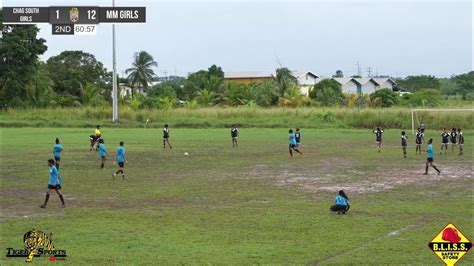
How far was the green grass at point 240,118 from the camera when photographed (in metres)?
55.7

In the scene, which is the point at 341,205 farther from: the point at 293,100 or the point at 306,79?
the point at 306,79

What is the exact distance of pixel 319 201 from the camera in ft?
67.7

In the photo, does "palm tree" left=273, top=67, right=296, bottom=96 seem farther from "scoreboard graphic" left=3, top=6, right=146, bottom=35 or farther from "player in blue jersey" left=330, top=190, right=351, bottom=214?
"player in blue jersey" left=330, top=190, right=351, bottom=214

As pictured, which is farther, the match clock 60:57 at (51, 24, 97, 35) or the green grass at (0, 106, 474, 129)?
the green grass at (0, 106, 474, 129)

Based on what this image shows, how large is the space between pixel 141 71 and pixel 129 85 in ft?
10.0

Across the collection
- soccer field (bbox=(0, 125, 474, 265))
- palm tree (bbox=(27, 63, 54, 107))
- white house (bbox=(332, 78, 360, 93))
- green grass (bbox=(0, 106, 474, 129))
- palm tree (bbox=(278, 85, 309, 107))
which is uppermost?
white house (bbox=(332, 78, 360, 93))

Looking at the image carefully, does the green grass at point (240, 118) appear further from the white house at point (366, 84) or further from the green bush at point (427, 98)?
the white house at point (366, 84)

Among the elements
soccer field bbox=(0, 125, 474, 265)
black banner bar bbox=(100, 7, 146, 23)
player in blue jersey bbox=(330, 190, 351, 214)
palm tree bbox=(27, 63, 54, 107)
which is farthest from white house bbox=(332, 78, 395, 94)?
player in blue jersey bbox=(330, 190, 351, 214)

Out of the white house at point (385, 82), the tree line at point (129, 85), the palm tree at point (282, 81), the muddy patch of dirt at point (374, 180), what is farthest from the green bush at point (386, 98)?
the muddy patch of dirt at point (374, 180)

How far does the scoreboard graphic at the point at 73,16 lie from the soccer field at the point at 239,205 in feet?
34.2

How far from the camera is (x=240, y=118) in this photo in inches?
2408

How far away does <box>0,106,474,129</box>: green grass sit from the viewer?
55719 mm

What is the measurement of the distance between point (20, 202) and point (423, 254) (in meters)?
12.8

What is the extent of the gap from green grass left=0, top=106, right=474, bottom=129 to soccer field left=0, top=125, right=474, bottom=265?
1848 centimetres
